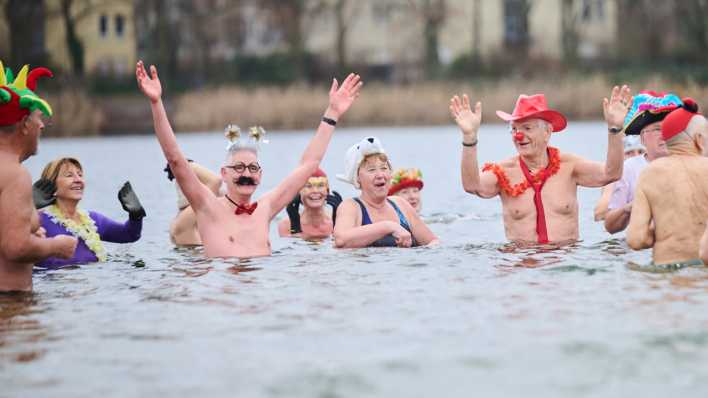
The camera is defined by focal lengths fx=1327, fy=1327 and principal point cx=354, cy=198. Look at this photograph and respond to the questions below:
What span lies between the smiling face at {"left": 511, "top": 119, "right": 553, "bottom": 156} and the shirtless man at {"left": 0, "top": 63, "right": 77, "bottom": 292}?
13.4 ft

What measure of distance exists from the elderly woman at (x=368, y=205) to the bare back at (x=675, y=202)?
236 centimetres

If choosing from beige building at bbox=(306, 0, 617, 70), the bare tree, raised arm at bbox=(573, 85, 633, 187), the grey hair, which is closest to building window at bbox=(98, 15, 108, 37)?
the bare tree

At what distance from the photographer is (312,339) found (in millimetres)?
7516

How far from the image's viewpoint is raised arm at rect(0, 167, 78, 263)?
8289mm

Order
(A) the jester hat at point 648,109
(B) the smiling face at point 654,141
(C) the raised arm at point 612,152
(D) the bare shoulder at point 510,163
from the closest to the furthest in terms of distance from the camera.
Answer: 1. (A) the jester hat at point 648,109
2. (B) the smiling face at point 654,141
3. (C) the raised arm at point 612,152
4. (D) the bare shoulder at point 510,163

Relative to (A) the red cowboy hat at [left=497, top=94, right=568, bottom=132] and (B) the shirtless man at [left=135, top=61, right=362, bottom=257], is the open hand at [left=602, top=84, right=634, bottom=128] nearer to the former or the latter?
(A) the red cowboy hat at [left=497, top=94, right=568, bottom=132]

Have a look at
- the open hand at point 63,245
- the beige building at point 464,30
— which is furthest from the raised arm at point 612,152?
the beige building at point 464,30

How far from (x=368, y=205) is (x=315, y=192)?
2.17 meters

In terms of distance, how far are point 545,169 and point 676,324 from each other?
3684 mm

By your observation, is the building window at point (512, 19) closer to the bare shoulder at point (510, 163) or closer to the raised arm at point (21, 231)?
the bare shoulder at point (510, 163)

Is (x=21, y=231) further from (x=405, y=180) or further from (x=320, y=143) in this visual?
(x=405, y=180)

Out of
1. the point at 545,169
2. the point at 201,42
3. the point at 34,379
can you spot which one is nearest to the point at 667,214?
the point at 545,169

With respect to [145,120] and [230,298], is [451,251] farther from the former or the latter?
[145,120]

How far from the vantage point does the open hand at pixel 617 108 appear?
10.5 meters
